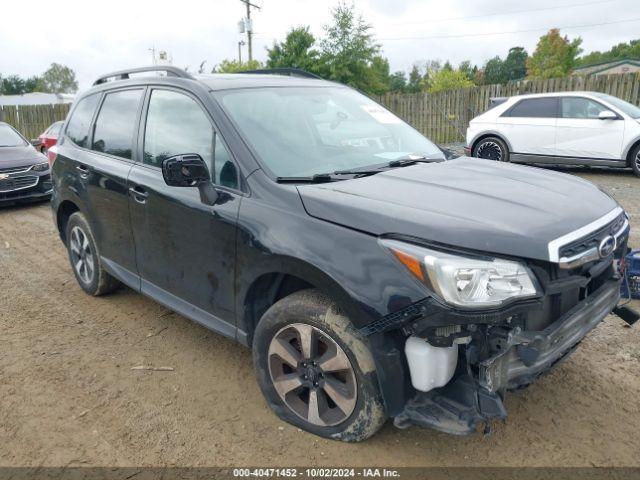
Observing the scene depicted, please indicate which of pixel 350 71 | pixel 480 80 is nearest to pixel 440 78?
pixel 350 71

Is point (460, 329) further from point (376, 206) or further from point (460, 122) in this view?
point (460, 122)

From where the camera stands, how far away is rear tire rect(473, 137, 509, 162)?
1123 centimetres

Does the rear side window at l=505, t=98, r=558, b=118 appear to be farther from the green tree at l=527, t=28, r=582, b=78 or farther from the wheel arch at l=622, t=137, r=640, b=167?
the green tree at l=527, t=28, r=582, b=78

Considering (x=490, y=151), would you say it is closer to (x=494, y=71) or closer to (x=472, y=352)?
(x=472, y=352)

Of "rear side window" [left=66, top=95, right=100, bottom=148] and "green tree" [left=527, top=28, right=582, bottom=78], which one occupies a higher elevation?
"green tree" [left=527, top=28, right=582, bottom=78]

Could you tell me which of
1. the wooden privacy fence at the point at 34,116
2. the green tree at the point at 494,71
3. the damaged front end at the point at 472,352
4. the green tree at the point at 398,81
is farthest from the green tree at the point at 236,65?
the green tree at the point at 494,71

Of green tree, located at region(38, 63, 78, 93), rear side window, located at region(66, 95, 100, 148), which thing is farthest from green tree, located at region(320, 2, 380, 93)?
green tree, located at region(38, 63, 78, 93)

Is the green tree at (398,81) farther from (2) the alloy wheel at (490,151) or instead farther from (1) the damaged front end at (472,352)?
(1) the damaged front end at (472,352)

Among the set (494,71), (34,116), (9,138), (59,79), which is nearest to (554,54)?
(494,71)

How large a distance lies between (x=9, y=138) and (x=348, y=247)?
1003 cm

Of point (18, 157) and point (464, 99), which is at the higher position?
point (464, 99)

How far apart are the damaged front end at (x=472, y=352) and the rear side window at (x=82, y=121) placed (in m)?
3.30

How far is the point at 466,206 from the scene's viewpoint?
2.44 m

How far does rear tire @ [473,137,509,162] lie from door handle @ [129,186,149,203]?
9.14 meters
